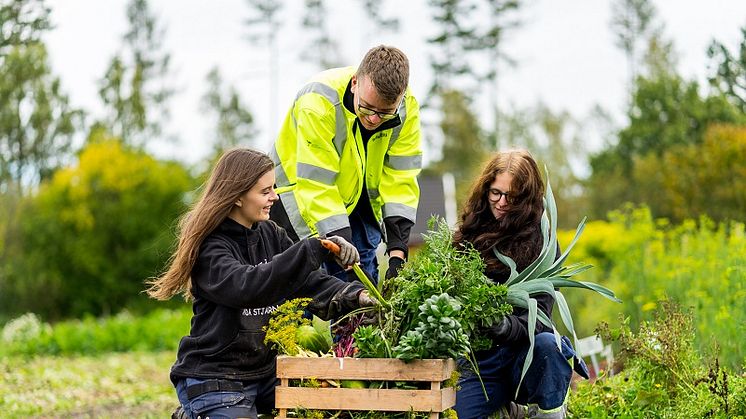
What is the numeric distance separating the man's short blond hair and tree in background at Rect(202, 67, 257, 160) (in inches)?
1449

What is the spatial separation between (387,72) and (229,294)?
4.07ft

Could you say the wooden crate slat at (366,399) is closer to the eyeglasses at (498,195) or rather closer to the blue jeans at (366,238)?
the eyeglasses at (498,195)

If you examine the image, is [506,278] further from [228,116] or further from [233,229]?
[228,116]

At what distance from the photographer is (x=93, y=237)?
30.6 m

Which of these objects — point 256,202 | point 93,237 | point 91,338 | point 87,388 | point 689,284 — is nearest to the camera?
point 256,202

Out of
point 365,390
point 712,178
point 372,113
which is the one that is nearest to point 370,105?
point 372,113

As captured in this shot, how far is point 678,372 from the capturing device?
4.71 m

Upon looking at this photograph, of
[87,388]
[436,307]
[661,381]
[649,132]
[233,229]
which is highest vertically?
[649,132]

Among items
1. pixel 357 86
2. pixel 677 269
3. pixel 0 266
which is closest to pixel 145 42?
pixel 0 266

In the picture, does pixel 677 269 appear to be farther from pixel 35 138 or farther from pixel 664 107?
pixel 35 138

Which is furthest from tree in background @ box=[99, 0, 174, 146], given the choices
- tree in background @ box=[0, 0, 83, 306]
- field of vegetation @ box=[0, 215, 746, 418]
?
field of vegetation @ box=[0, 215, 746, 418]

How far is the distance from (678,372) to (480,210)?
1.19m

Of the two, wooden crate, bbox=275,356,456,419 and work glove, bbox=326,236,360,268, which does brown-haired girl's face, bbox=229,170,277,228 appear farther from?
wooden crate, bbox=275,356,456,419

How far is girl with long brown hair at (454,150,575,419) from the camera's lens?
4.37 meters
